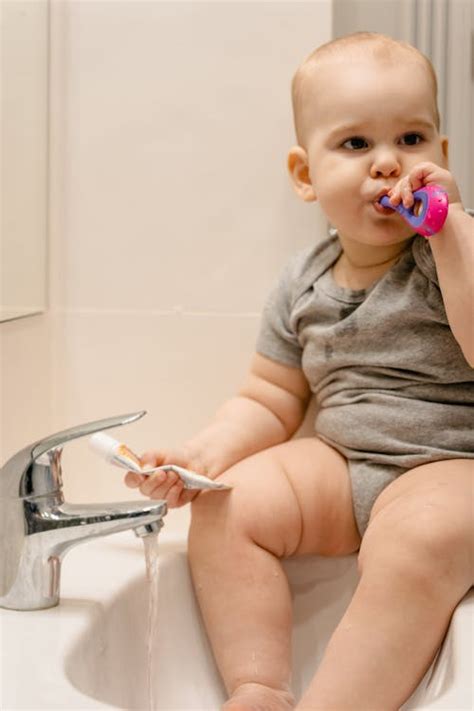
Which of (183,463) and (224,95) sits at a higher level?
(224,95)

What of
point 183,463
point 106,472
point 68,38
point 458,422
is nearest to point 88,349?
point 106,472

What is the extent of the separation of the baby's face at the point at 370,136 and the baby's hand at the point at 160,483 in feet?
1.01

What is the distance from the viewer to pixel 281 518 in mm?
1025

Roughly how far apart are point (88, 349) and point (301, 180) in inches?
13.9

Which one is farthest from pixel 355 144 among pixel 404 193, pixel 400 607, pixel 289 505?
pixel 400 607

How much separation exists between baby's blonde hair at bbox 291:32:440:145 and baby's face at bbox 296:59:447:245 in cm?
1

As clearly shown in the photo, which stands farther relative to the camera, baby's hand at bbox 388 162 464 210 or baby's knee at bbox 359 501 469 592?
baby's hand at bbox 388 162 464 210

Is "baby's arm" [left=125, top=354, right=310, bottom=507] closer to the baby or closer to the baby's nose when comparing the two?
the baby

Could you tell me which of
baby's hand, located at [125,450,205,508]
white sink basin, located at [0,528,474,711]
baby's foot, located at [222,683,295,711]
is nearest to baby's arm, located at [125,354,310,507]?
baby's hand, located at [125,450,205,508]

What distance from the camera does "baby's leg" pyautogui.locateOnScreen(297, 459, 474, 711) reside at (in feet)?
2.63

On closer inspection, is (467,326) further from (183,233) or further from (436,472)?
(183,233)

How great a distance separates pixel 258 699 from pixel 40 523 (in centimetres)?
24

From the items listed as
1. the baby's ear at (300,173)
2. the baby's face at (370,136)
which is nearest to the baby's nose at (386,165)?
the baby's face at (370,136)

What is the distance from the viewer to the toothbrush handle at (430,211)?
909 mm
